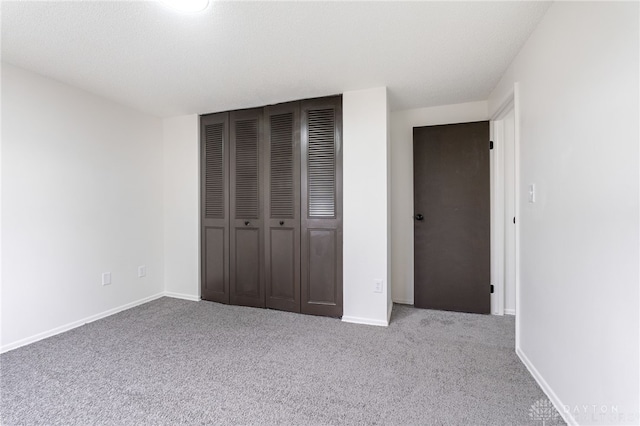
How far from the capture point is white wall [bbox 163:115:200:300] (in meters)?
3.36

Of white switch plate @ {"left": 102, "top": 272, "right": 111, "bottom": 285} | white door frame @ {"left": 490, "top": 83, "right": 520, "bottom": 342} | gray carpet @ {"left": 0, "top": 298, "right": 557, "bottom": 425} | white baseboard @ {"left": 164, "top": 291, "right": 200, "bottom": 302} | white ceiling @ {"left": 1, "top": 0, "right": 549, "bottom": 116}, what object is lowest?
gray carpet @ {"left": 0, "top": 298, "right": 557, "bottom": 425}

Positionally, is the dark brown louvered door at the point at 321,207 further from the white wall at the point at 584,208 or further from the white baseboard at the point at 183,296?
the white wall at the point at 584,208

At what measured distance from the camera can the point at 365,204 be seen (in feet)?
8.71

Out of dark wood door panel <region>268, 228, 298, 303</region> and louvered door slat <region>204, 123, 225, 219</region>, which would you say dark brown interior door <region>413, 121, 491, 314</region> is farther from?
louvered door slat <region>204, 123, 225, 219</region>

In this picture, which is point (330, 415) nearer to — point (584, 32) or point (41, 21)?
point (584, 32)

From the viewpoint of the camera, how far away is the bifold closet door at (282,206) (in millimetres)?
2908

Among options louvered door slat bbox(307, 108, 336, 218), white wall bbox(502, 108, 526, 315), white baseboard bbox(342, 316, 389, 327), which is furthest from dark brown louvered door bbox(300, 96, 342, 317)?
white wall bbox(502, 108, 526, 315)

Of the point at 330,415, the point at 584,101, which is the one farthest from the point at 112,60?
the point at 584,101

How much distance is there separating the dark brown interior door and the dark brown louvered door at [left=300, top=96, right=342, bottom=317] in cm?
95

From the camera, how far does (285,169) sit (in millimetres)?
2955

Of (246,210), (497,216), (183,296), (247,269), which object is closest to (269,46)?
(246,210)

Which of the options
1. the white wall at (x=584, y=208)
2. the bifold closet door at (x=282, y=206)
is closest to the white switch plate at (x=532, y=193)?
the white wall at (x=584, y=208)

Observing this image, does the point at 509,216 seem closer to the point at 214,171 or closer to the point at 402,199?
the point at 402,199

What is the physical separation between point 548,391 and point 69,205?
3.95 meters
